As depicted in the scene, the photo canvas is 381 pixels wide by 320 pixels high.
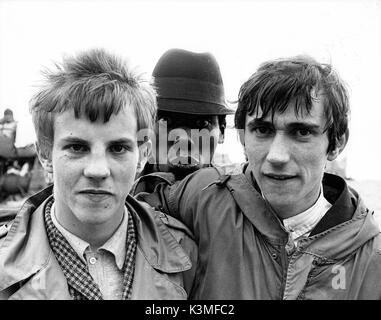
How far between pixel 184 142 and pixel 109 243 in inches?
47.0

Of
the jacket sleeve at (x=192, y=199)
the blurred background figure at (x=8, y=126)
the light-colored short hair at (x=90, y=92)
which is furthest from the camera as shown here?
the blurred background figure at (x=8, y=126)

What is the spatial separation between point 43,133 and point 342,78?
64.9 inches

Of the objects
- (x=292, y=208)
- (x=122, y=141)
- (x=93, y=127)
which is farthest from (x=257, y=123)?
(x=93, y=127)

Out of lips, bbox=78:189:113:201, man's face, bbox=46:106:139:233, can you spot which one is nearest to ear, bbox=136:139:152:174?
man's face, bbox=46:106:139:233

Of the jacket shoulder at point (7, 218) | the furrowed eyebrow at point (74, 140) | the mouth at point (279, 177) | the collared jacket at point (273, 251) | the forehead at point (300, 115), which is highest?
the forehead at point (300, 115)

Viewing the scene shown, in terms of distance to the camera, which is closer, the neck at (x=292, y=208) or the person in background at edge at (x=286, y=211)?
the person in background at edge at (x=286, y=211)

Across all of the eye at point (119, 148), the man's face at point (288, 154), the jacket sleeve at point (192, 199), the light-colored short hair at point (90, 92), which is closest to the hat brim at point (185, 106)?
the jacket sleeve at point (192, 199)

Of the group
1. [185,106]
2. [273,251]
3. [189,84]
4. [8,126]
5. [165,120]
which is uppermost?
[189,84]

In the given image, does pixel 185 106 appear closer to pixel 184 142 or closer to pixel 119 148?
pixel 184 142

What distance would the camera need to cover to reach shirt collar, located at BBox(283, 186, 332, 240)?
247 centimetres

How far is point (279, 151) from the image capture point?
2.33 metres

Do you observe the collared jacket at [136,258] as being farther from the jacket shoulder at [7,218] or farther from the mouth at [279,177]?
the mouth at [279,177]

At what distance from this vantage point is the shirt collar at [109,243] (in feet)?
7.34

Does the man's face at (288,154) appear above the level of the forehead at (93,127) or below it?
below
